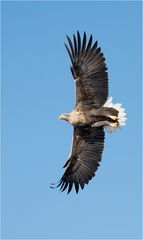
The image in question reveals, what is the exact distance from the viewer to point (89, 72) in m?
22.5

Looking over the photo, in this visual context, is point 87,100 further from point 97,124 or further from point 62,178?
point 62,178

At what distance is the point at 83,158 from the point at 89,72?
2.20 m

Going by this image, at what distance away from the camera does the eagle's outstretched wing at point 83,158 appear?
2334 centimetres

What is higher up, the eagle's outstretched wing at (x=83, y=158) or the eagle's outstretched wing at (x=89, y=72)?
the eagle's outstretched wing at (x=89, y=72)

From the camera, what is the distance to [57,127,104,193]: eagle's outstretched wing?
23.3 meters

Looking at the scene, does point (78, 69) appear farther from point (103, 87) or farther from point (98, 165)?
point (98, 165)

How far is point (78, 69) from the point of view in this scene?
22.5m

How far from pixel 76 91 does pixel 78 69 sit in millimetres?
472

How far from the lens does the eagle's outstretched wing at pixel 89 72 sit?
22359 mm

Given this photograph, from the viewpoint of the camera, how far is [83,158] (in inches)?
932

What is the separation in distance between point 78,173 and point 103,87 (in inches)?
90.5

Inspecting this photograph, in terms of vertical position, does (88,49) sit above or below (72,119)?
above

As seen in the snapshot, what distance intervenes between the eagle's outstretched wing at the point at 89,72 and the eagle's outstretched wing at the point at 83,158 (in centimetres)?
98

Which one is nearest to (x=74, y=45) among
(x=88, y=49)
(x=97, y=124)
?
(x=88, y=49)
